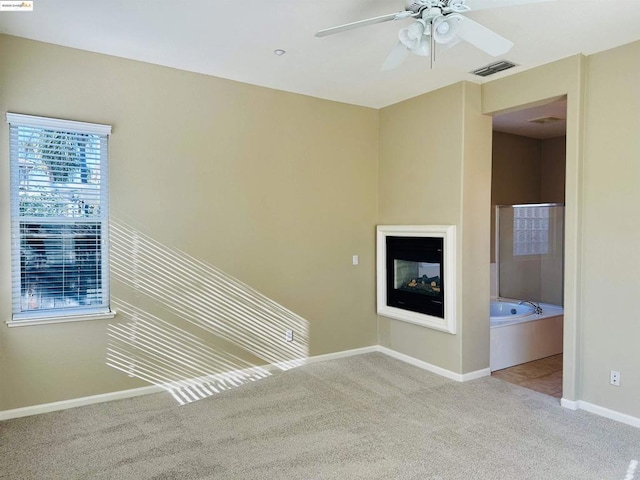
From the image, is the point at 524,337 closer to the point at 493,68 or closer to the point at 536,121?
the point at 536,121

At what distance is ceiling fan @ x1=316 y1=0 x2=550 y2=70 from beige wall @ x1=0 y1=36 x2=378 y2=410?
183 centimetres

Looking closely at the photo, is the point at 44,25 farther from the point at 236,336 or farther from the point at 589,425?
the point at 589,425

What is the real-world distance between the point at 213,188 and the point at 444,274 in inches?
87.4

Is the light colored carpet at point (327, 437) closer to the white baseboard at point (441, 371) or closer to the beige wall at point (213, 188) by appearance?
the white baseboard at point (441, 371)

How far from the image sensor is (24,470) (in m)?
2.49

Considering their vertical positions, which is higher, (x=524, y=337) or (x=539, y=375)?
(x=524, y=337)

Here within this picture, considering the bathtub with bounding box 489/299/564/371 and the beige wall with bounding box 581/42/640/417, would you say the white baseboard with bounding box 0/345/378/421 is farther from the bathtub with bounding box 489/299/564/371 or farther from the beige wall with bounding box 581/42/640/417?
the beige wall with bounding box 581/42/640/417

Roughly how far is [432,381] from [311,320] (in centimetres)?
128

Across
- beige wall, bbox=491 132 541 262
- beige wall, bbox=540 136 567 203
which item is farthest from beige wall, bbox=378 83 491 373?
beige wall, bbox=540 136 567 203

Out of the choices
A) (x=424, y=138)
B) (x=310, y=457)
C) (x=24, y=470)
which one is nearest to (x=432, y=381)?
(x=310, y=457)

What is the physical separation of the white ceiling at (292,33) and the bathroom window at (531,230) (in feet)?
8.35

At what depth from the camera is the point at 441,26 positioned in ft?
7.44

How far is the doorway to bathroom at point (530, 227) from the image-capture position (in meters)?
4.75

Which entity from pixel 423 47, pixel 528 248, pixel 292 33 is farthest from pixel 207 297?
pixel 528 248
